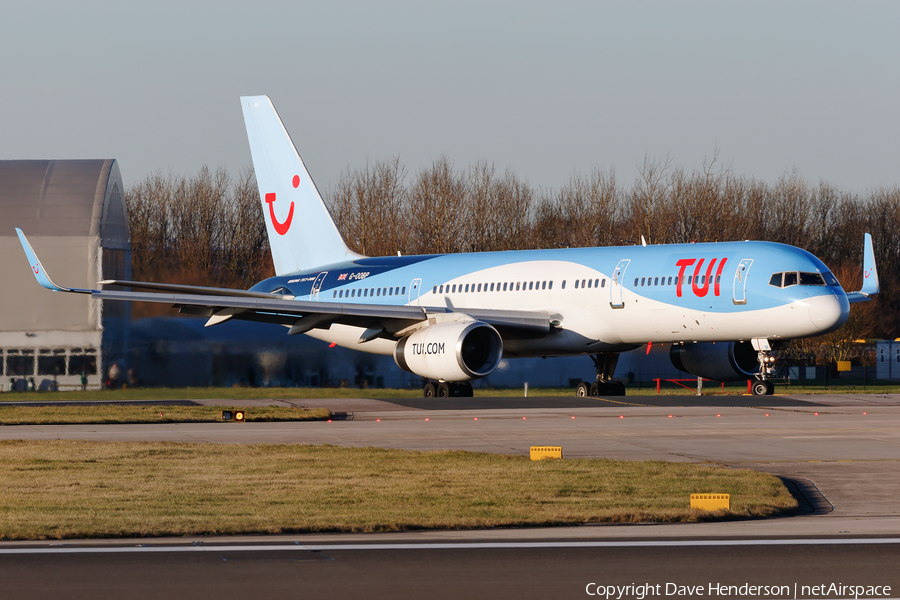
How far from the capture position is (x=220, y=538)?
31.9ft

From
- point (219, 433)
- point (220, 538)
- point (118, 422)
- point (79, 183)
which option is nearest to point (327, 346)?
point (79, 183)

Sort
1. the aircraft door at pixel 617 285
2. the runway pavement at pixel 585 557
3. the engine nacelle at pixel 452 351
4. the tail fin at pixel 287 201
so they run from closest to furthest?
the runway pavement at pixel 585 557, the engine nacelle at pixel 452 351, the aircraft door at pixel 617 285, the tail fin at pixel 287 201

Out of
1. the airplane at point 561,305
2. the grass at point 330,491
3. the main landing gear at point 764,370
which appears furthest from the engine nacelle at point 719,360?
the grass at point 330,491

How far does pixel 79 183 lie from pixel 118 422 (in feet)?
65.8

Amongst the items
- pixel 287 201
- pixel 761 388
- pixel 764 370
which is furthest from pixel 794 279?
pixel 287 201

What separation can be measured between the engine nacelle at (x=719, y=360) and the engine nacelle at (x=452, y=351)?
613 centimetres

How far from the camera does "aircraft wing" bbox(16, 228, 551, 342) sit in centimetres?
2992

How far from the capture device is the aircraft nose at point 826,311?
91.2ft

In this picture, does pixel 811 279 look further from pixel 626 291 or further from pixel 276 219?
pixel 276 219

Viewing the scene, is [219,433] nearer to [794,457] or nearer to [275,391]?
[794,457]

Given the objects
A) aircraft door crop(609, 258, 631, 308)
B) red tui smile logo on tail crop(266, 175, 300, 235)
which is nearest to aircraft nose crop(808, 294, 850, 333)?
aircraft door crop(609, 258, 631, 308)

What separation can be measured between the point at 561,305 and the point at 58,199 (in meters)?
19.0

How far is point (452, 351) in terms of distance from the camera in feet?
95.1

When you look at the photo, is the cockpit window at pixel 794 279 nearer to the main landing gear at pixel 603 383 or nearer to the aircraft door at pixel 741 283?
the aircraft door at pixel 741 283
